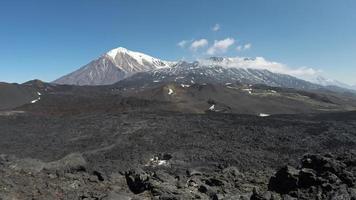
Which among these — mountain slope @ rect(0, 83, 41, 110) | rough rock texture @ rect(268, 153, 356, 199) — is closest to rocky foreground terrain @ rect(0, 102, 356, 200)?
rough rock texture @ rect(268, 153, 356, 199)

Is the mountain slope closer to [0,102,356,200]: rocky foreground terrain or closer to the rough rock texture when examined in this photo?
[0,102,356,200]: rocky foreground terrain

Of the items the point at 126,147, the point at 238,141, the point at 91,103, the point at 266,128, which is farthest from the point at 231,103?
the point at 126,147

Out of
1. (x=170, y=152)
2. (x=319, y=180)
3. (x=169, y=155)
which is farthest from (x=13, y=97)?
(x=319, y=180)

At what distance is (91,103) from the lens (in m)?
92.3

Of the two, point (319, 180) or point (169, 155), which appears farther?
point (169, 155)

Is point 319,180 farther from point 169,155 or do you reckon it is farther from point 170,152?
point 170,152

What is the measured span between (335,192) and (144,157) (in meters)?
26.2

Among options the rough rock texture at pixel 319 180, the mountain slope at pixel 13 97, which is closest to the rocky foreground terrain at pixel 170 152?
the rough rock texture at pixel 319 180

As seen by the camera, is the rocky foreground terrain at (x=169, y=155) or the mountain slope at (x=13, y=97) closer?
the rocky foreground terrain at (x=169, y=155)

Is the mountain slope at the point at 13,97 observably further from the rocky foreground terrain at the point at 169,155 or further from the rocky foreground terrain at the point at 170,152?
the rocky foreground terrain at the point at 169,155

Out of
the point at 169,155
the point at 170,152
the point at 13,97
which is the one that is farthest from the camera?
the point at 13,97

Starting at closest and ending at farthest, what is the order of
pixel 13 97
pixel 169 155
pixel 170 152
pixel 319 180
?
pixel 319 180 < pixel 169 155 < pixel 170 152 < pixel 13 97

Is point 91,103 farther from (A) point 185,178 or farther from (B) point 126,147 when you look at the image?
(A) point 185,178

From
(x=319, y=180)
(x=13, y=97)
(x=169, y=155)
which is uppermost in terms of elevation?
(x=13, y=97)
